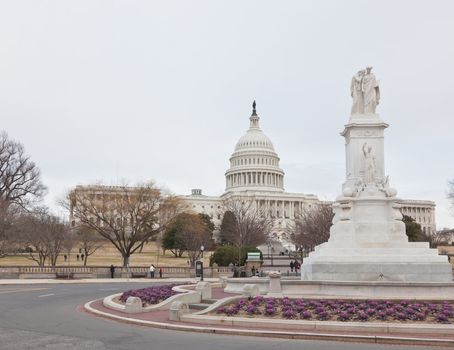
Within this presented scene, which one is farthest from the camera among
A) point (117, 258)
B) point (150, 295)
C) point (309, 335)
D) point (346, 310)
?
point (117, 258)

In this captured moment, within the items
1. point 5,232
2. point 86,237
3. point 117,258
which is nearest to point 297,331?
point 5,232

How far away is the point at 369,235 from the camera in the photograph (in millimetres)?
25500

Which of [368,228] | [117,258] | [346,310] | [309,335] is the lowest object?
[309,335]

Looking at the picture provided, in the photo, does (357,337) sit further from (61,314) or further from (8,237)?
(8,237)

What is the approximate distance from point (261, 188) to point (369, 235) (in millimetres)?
149938

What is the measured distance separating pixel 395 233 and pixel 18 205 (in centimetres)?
6138

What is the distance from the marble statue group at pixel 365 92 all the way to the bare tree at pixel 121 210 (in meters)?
39.7

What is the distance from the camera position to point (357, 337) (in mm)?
14375

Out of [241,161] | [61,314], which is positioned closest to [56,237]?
[61,314]

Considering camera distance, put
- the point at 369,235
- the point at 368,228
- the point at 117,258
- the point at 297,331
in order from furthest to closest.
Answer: the point at 117,258 < the point at 368,228 < the point at 369,235 < the point at 297,331

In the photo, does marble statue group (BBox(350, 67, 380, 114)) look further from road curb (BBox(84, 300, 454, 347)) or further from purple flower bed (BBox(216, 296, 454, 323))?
road curb (BBox(84, 300, 454, 347))

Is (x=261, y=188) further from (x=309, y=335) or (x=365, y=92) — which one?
(x=309, y=335)

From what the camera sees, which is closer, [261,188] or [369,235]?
[369,235]

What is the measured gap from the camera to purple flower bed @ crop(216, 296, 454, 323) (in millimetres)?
16406
